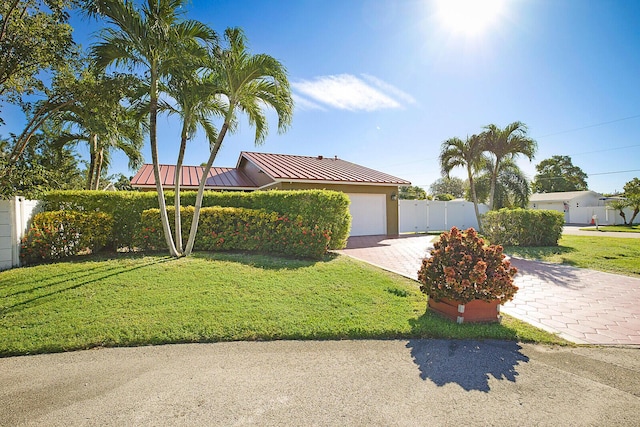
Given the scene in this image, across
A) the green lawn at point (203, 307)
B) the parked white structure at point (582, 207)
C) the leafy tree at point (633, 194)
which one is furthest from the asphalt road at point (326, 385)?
the parked white structure at point (582, 207)

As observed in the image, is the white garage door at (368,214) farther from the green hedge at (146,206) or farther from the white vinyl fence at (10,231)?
the white vinyl fence at (10,231)

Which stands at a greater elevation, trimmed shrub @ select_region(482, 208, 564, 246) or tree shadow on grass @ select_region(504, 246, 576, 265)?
trimmed shrub @ select_region(482, 208, 564, 246)

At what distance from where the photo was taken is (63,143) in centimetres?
1357

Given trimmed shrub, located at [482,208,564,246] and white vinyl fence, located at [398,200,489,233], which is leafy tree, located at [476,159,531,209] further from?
trimmed shrub, located at [482,208,564,246]

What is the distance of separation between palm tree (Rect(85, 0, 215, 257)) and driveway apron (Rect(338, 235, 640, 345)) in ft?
23.3

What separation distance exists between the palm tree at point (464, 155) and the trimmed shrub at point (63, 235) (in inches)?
614

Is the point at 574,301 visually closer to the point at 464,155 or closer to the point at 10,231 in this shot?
the point at 10,231

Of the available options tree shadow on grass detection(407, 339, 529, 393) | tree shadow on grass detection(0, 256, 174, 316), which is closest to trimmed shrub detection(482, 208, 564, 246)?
tree shadow on grass detection(407, 339, 529, 393)

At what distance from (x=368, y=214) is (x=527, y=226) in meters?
6.65

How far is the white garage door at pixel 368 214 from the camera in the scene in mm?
14891

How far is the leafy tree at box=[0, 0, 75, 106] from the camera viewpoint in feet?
20.4

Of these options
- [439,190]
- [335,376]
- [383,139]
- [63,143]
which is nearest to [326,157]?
[383,139]

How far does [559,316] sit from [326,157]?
15.9 m

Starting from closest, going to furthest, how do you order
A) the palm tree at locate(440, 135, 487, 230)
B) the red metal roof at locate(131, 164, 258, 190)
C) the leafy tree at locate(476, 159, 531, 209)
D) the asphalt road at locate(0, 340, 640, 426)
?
1. the asphalt road at locate(0, 340, 640, 426)
2. the red metal roof at locate(131, 164, 258, 190)
3. the palm tree at locate(440, 135, 487, 230)
4. the leafy tree at locate(476, 159, 531, 209)
